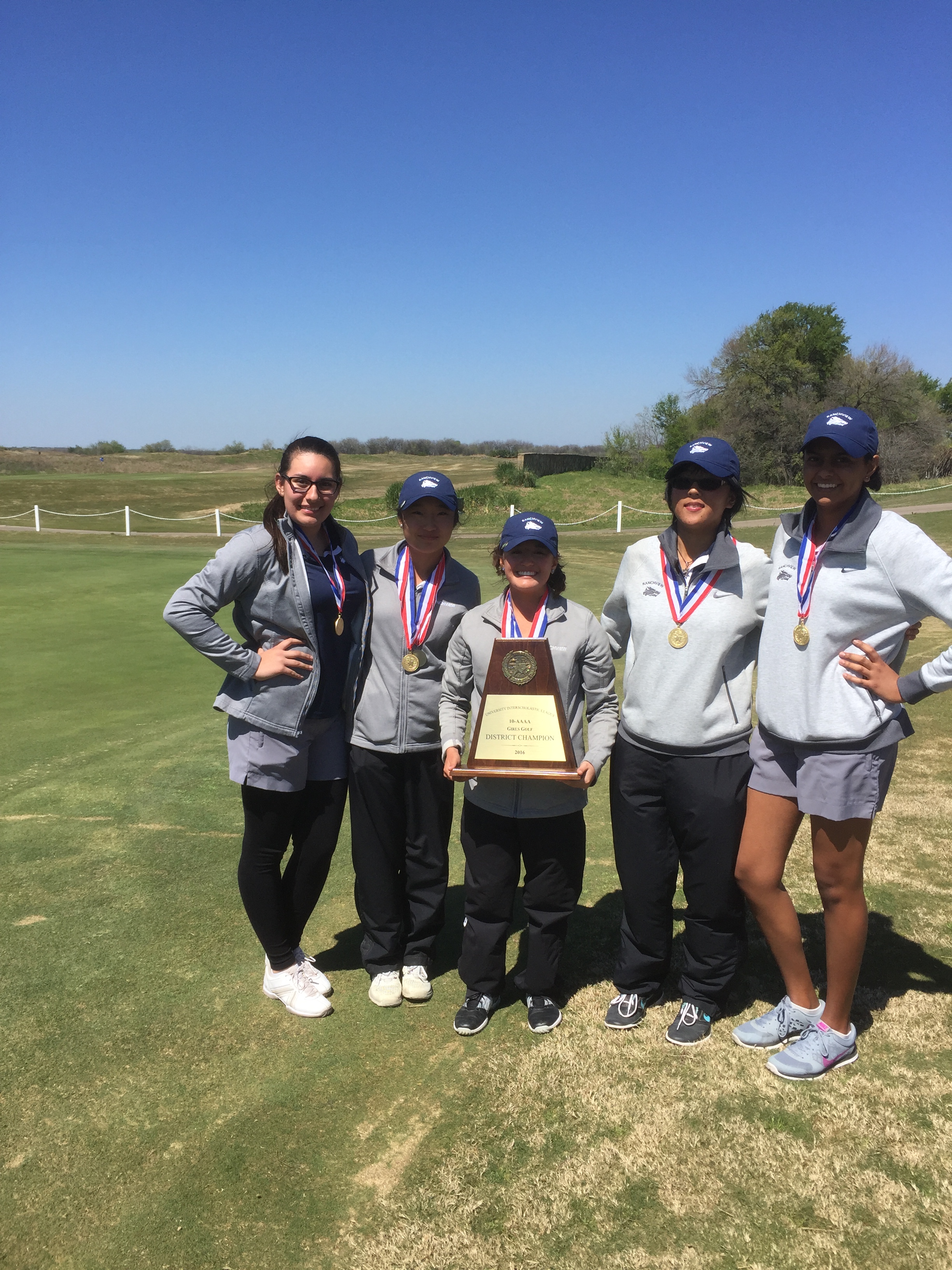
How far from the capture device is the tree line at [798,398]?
1661 inches

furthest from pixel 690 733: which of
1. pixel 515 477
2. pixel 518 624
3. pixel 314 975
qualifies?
pixel 515 477

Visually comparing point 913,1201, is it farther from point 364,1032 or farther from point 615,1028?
point 364,1032

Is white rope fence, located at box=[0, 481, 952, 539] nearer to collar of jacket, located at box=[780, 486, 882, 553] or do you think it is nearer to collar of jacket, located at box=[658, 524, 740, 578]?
collar of jacket, located at box=[658, 524, 740, 578]

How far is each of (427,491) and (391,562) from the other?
0.32 meters

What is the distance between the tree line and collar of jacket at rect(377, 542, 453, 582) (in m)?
39.1

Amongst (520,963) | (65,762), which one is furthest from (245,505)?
(520,963)

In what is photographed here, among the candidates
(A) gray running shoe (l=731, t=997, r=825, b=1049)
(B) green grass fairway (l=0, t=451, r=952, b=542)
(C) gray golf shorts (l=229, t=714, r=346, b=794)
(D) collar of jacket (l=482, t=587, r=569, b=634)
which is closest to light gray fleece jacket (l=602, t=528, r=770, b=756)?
Result: (D) collar of jacket (l=482, t=587, r=569, b=634)

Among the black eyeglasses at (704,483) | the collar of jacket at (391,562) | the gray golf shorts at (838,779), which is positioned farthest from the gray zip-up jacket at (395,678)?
the gray golf shorts at (838,779)

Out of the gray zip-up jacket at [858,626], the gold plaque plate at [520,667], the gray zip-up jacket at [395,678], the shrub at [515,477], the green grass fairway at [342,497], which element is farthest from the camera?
the shrub at [515,477]

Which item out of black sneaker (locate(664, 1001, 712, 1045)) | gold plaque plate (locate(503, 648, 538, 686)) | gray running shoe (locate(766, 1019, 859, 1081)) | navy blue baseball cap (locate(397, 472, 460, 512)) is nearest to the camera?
gray running shoe (locate(766, 1019, 859, 1081))

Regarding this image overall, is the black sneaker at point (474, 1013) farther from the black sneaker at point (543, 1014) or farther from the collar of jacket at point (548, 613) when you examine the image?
the collar of jacket at point (548, 613)

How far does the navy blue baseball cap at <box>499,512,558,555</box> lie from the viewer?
3068mm

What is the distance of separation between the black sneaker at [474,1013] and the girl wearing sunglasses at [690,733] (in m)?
0.42

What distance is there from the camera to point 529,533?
10.1 ft
